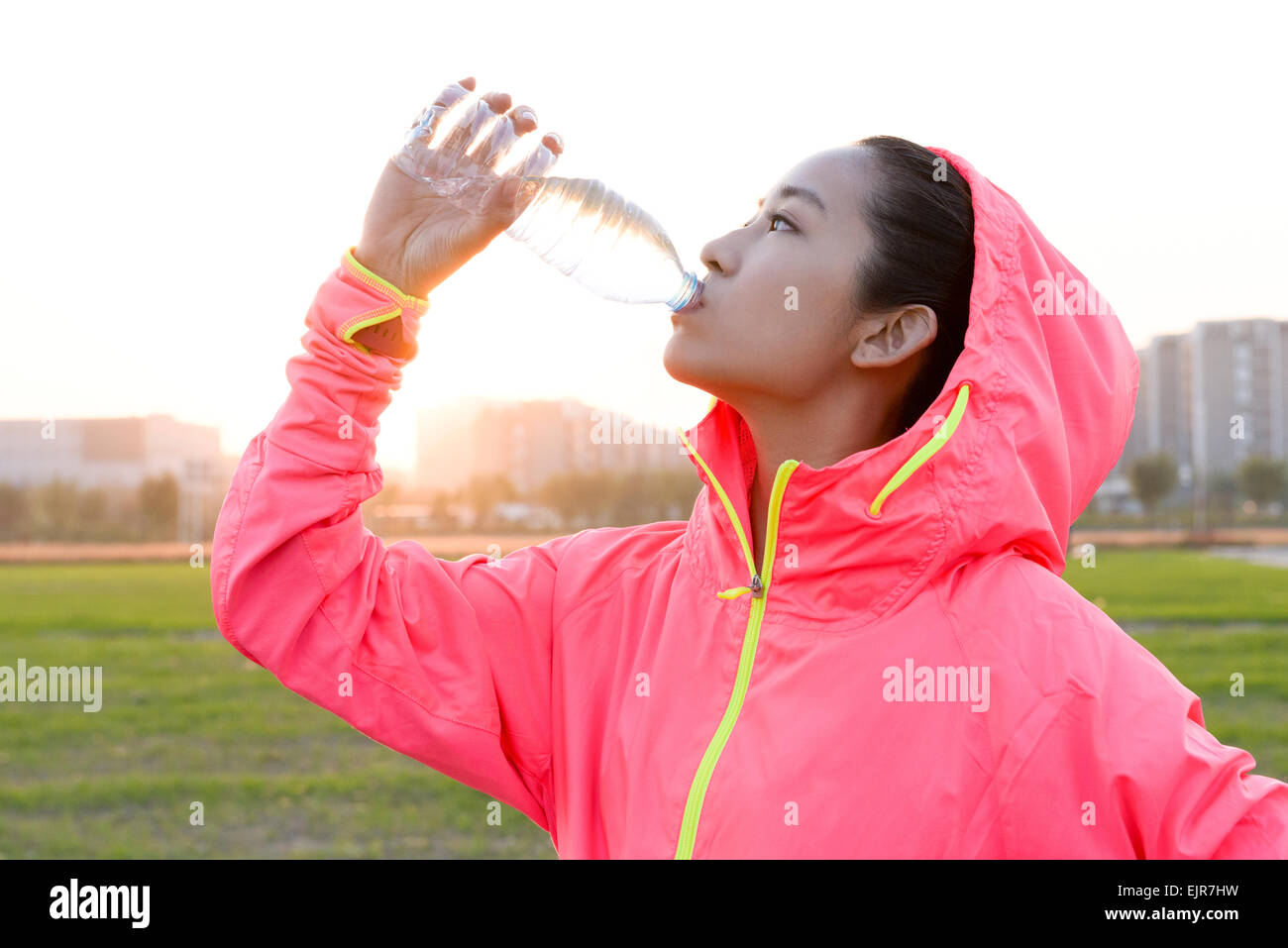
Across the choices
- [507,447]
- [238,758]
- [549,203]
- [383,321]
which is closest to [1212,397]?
[507,447]

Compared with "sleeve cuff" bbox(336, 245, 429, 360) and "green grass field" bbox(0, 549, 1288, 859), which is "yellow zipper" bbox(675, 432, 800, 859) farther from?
"green grass field" bbox(0, 549, 1288, 859)

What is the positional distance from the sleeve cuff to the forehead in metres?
0.75

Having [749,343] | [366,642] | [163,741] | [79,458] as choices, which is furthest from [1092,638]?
[79,458]

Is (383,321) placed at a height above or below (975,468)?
above

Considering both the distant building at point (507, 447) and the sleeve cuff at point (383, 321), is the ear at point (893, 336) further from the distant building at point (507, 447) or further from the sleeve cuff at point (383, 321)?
the distant building at point (507, 447)

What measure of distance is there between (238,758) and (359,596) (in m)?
7.86

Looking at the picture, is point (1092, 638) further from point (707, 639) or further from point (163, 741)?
point (163, 741)

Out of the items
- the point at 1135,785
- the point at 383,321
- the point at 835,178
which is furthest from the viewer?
the point at 835,178

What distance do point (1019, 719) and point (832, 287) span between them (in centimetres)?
88

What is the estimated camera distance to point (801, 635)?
2029 millimetres

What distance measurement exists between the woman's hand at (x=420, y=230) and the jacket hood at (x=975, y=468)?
1.95 feet

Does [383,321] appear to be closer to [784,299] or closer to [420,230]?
[420,230]

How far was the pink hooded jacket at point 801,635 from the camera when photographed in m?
1.73

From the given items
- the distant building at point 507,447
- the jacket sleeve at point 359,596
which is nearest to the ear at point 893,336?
the jacket sleeve at point 359,596
